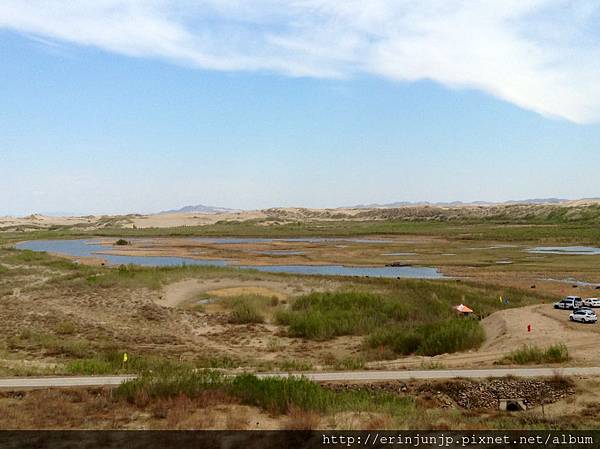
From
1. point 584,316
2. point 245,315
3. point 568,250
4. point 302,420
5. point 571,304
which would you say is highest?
point 302,420

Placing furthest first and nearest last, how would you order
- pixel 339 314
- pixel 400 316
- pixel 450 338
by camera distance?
pixel 400 316 → pixel 339 314 → pixel 450 338

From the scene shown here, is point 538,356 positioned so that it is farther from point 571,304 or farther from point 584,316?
point 571,304

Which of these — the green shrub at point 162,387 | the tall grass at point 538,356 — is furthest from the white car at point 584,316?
the green shrub at point 162,387

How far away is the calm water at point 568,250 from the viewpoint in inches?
3004

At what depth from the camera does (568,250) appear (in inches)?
3169

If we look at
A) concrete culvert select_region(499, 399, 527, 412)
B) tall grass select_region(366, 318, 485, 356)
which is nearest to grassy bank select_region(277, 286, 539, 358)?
tall grass select_region(366, 318, 485, 356)

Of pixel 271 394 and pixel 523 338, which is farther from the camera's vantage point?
pixel 523 338

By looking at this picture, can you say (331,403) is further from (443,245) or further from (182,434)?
(443,245)

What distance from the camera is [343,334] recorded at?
33.6 metres

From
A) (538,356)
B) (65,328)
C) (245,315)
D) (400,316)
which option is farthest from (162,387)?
(400,316)

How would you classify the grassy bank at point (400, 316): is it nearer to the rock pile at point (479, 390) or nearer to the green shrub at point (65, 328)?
the rock pile at point (479, 390)

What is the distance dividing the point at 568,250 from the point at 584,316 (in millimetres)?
57571

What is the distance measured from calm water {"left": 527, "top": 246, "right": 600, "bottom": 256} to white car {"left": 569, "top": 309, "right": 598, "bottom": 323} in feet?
164

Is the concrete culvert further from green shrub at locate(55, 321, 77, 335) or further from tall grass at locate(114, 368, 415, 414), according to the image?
green shrub at locate(55, 321, 77, 335)
